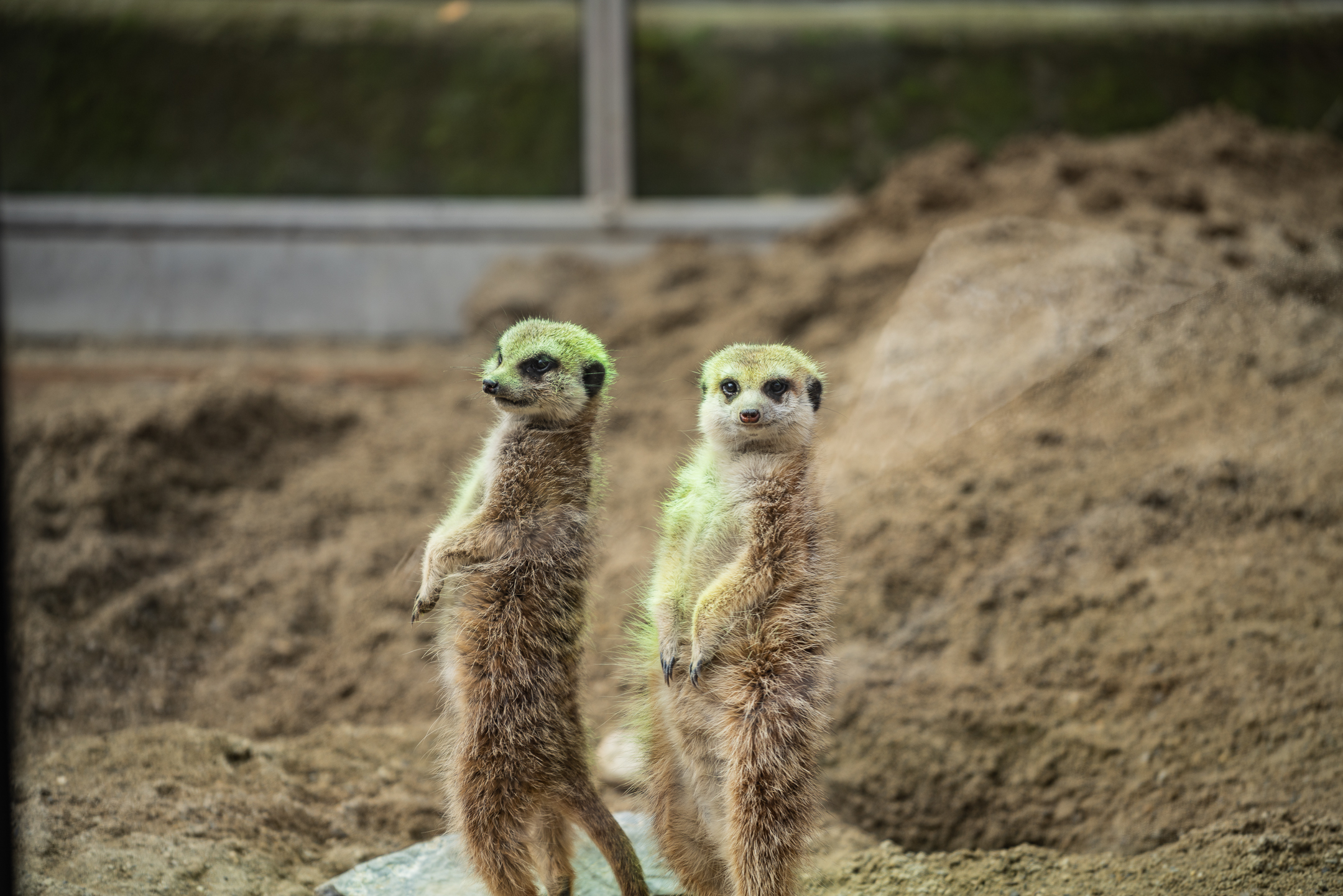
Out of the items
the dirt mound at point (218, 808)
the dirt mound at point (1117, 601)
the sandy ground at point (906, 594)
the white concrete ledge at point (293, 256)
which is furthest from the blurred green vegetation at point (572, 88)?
the dirt mound at point (218, 808)

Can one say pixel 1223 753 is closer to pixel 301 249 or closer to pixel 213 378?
pixel 213 378

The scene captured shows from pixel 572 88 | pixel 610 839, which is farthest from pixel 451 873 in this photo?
pixel 572 88

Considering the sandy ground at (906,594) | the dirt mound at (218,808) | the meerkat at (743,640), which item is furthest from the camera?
the sandy ground at (906,594)

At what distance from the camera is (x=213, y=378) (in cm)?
482

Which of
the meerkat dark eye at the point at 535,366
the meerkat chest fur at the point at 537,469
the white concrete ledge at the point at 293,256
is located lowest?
the meerkat chest fur at the point at 537,469

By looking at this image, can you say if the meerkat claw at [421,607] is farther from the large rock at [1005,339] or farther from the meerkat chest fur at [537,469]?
the large rock at [1005,339]

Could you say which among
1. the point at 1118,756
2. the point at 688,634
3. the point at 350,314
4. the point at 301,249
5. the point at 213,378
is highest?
the point at 301,249

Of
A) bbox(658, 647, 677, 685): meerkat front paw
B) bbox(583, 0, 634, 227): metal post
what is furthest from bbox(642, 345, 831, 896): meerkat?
bbox(583, 0, 634, 227): metal post

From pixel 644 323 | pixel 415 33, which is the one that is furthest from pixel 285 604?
pixel 415 33

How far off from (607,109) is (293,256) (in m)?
2.22

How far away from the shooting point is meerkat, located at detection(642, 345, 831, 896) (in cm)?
185

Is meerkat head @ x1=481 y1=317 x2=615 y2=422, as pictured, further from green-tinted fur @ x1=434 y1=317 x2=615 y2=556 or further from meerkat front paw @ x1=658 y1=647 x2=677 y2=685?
meerkat front paw @ x1=658 y1=647 x2=677 y2=685

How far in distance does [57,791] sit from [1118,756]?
271cm

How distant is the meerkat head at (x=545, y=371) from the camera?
198 centimetres
